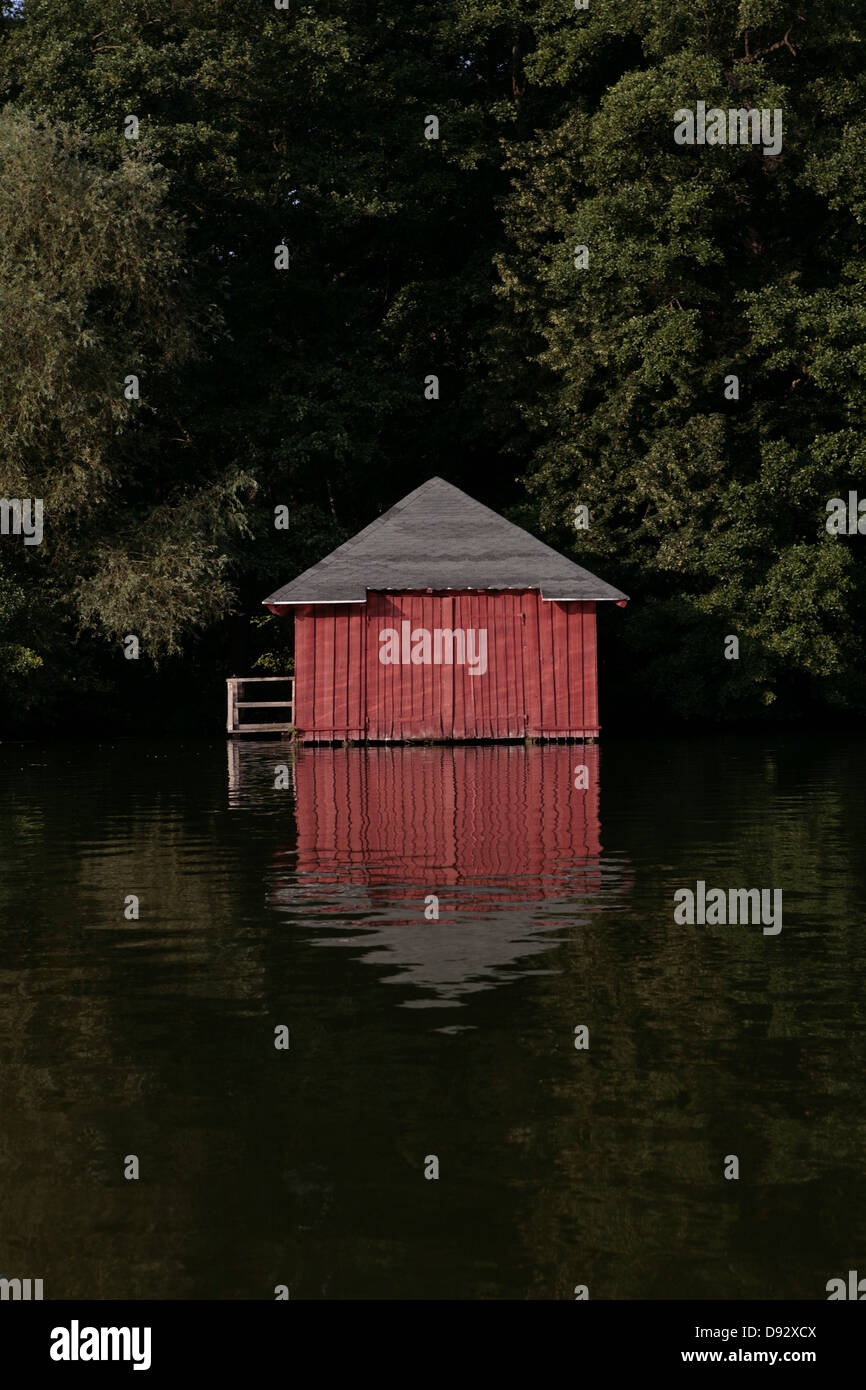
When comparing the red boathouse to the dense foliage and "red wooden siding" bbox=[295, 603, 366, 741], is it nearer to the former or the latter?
"red wooden siding" bbox=[295, 603, 366, 741]

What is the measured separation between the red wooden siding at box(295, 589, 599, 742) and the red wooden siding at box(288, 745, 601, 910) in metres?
4.59

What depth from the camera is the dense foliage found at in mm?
45594

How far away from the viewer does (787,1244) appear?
7.06m

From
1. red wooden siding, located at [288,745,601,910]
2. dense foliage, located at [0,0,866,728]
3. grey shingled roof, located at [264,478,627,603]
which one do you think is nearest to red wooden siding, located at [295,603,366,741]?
grey shingled roof, located at [264,478,627,603]

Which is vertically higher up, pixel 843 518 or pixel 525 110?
pixel 525 110

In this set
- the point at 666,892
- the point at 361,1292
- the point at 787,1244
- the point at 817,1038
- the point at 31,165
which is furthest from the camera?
the point at 31,165

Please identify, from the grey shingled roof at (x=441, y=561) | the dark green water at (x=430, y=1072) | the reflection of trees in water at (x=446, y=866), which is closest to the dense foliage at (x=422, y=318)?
the grey shingled roof at (x=441, y=561)

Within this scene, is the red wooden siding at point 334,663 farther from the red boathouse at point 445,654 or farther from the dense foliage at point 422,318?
the dense foliage at point 422,318

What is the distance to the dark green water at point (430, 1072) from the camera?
23.0ft

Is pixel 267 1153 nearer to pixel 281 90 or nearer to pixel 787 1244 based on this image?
pixel 787 1244

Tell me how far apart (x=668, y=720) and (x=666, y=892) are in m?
38.6

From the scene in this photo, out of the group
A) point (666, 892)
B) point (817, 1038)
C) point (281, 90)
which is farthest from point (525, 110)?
point (817, 1038)

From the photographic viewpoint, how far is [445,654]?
42.2m

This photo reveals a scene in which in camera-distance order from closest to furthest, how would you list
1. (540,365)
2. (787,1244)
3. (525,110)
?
(787,1244) → (540,365) → (525,110)
